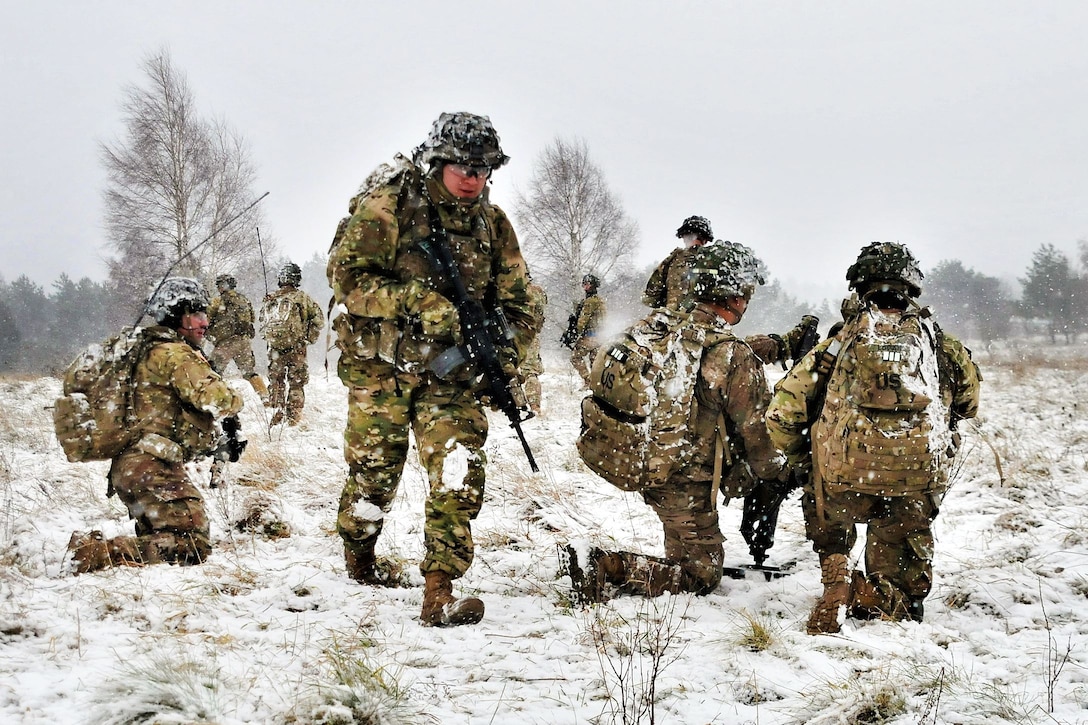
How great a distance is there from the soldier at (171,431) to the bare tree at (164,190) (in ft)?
47.0

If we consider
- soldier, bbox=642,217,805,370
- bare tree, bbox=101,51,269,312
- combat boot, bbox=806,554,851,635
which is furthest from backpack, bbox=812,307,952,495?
bare tree, bbox=101,51,269,312

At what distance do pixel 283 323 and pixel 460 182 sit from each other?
635 cm

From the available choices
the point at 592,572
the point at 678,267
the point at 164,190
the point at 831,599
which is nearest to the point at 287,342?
the point at 678,267

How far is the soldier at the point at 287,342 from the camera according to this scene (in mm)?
8406

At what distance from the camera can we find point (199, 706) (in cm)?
155

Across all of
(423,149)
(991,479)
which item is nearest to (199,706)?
(423,149)

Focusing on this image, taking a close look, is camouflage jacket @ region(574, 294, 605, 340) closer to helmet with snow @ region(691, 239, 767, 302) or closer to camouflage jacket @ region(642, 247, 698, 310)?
camouflage jacket @ region(642, 247, 698, 310)

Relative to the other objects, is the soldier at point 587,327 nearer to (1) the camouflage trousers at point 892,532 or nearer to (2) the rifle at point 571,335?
(2) the rifle at point 571,335

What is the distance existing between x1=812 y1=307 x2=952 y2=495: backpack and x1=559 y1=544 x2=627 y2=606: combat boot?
43.9 inches

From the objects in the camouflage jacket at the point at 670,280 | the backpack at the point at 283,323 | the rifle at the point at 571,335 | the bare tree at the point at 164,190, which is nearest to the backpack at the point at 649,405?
the camouflage jacket at the point at 670,280

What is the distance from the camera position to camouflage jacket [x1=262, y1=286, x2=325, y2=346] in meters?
8.66

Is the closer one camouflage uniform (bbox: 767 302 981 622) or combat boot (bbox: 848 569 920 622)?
combat boot (bbox: 848 569 920 622)

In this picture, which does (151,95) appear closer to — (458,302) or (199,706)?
(458,302)

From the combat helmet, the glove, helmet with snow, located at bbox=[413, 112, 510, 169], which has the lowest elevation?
the glove
